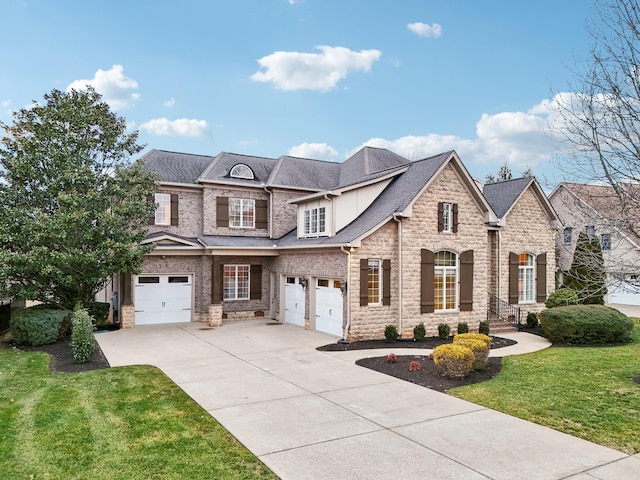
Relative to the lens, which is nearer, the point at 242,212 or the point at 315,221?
the point at 315,221

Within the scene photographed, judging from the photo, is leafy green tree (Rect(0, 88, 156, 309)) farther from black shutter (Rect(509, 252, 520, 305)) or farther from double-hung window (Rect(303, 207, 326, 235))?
black shutter (Rect(509, 252, 520, 305))

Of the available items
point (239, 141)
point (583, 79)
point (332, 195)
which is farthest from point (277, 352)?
point (239, 141)

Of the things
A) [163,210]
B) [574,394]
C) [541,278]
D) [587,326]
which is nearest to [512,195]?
[541,278]

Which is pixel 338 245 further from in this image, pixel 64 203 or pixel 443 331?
pixel 64 203

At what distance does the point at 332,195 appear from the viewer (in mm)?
17844

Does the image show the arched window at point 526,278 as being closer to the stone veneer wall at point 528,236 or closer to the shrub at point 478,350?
the stone veneer wall at point 528,236

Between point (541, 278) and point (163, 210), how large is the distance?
18.1 m

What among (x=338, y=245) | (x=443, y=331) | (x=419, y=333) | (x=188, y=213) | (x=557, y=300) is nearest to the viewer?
(x=338, y=245)

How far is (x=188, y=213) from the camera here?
21.4m

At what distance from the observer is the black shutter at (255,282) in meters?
21.9

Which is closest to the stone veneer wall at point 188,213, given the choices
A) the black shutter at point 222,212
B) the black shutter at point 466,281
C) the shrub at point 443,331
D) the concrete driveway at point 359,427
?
the black shutter at point 222,212

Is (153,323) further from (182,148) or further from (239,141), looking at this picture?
(239,141)

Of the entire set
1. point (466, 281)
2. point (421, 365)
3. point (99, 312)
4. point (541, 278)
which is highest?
point (466, 281)

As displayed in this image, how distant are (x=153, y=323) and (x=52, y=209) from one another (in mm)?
6384
